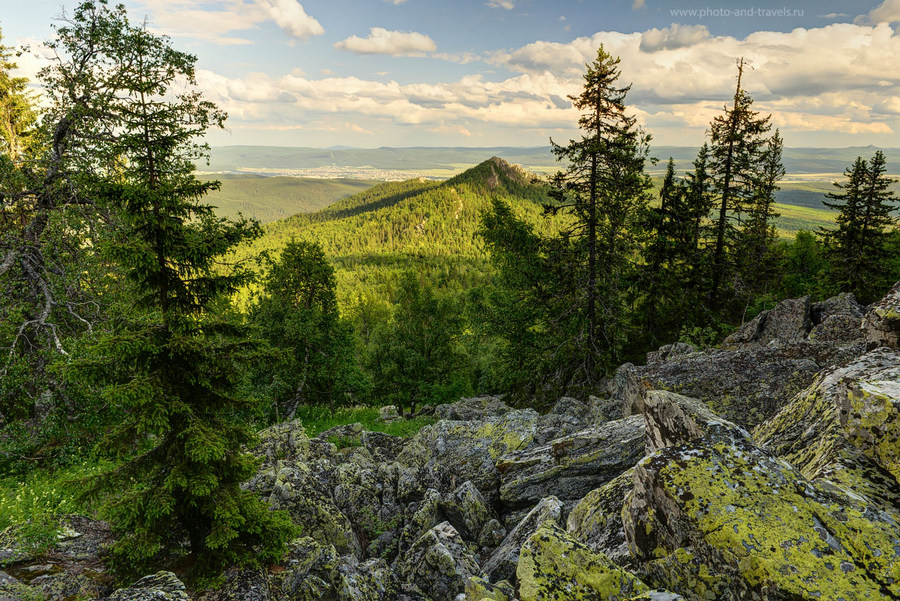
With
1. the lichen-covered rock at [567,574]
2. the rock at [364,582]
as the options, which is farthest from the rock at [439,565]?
the lichen-covered rock at [567,574]

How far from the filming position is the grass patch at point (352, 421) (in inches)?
842

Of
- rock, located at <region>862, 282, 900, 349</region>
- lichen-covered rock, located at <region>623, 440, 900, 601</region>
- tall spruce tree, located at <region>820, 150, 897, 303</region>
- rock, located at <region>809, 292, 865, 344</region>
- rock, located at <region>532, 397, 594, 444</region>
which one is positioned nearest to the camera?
lichen-covered rock, located at <region>623, 440, 900, 601</region>

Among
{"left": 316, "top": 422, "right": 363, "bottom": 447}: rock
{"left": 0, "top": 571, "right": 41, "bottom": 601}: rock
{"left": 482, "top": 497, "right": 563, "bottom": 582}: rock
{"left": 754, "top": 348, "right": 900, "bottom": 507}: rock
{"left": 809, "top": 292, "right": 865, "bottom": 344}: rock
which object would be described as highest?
{"left": 754, "top": 348, "right": 900, "bottom": 507}: rock

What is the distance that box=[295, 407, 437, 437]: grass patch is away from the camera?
2139 centimetres

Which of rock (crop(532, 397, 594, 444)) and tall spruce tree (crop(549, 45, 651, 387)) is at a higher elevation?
tall spruce tree (crop(549, 45, 651, 387))

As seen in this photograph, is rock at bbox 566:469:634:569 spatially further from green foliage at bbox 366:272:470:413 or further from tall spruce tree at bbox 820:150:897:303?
tall spruce tree at bbox 820:150:897:303

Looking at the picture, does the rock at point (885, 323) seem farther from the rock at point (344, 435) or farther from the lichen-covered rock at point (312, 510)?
the rock at point (344, 435)

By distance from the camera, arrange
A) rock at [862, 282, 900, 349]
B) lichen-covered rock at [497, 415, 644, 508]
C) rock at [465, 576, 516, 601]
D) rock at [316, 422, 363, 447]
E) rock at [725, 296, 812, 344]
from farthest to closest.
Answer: rock at [725, 296, 812, 344] → rock at [316, 422, 363, 447] → lichen-covered rock at [497, 415, 644, 508] → rock at [862, 282, 900, 349] → rock at [465, 576, 516, 601]

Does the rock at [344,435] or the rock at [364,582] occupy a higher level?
the rock at [364,582]

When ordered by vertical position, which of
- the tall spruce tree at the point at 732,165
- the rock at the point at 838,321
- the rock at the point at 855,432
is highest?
the tall spruce tree at the point at 732,165

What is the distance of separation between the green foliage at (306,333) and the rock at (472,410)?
689 centimetres

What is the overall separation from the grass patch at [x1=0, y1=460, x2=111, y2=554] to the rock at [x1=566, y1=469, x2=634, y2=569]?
911 centimetres

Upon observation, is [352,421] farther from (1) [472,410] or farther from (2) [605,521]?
(2) [605,521]

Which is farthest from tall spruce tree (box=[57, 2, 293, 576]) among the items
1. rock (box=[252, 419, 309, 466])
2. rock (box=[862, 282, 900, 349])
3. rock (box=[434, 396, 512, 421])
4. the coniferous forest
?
rock (box=[434, 396, 512, 421])
